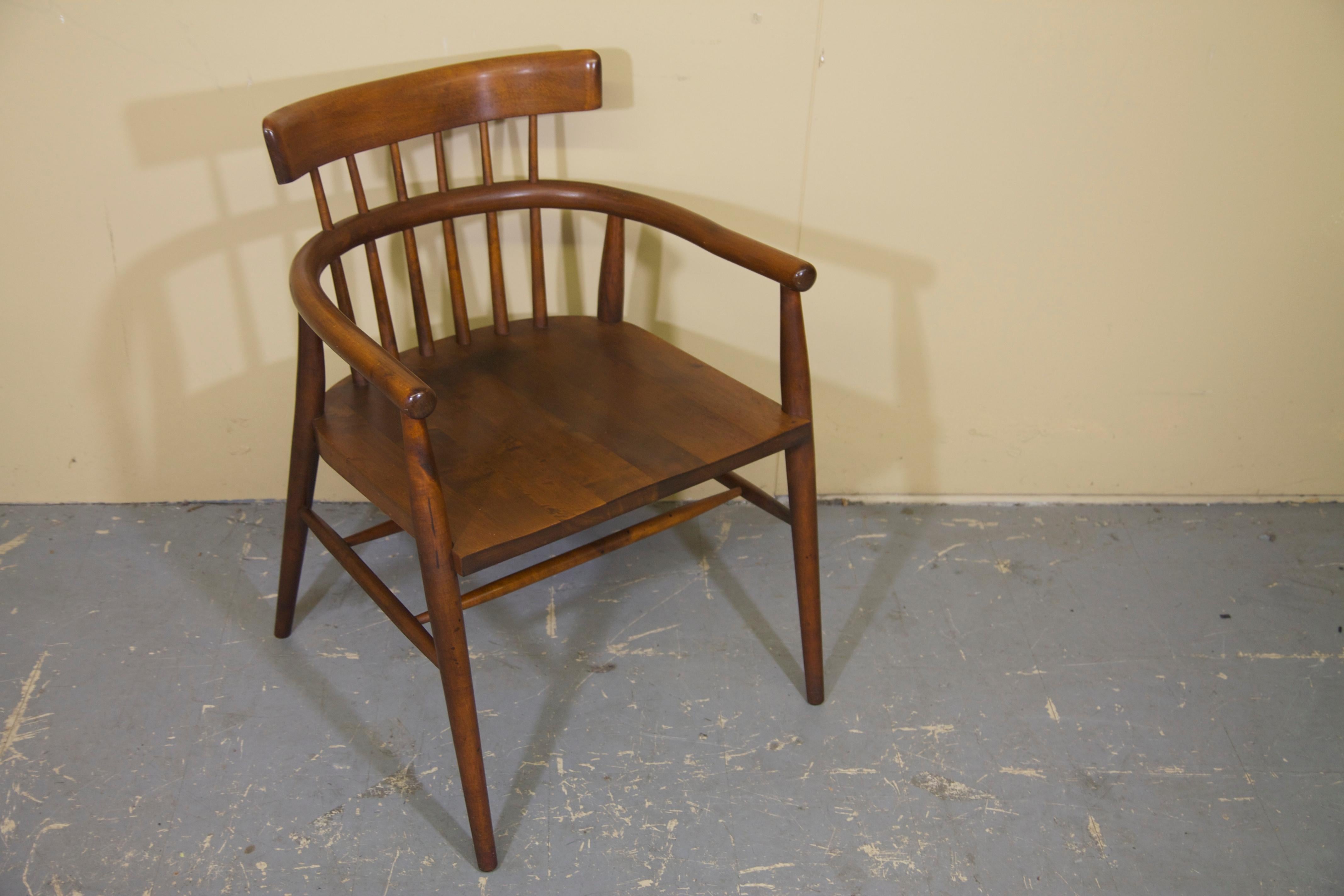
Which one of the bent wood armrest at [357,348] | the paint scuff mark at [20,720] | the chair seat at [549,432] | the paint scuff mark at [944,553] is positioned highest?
the bent wood armrest at [357,348]

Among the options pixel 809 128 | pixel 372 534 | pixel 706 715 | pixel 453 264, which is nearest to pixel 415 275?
pixel 453 264

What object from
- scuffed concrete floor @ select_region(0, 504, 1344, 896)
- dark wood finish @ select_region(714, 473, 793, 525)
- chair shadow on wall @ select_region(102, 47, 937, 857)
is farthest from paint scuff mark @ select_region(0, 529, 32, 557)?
dark wood finish @ select_region(714, 473, 793, 525)

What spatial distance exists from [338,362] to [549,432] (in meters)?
0.63

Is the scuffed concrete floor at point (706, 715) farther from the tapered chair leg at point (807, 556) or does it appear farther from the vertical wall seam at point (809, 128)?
the vertical wall seam at point (809, 128)

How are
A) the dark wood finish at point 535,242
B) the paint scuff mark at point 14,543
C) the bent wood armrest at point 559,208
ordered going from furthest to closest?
1. the paint scuff mark at point 14,543
2. the dark wood finish at point 535,242
3. the bent wood armrest at point 559,208

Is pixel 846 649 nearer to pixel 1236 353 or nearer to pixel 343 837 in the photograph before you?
pixel 343 837

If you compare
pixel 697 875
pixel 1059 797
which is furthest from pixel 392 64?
pixel 1059 797

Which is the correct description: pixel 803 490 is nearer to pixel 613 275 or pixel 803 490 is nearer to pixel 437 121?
pixel 613 275

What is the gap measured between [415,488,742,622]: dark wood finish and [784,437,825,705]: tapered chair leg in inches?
4.0

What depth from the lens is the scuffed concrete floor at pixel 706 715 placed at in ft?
4.50

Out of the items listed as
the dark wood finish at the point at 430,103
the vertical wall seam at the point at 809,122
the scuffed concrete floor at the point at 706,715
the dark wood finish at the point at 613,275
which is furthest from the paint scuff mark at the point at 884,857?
the dark wood finish at the point at 430,103

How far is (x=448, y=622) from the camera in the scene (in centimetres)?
119

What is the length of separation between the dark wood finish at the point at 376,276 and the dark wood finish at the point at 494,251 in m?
0.14

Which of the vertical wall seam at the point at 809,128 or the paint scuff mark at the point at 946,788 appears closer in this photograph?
the paint scuff mark at the point at 946,788
